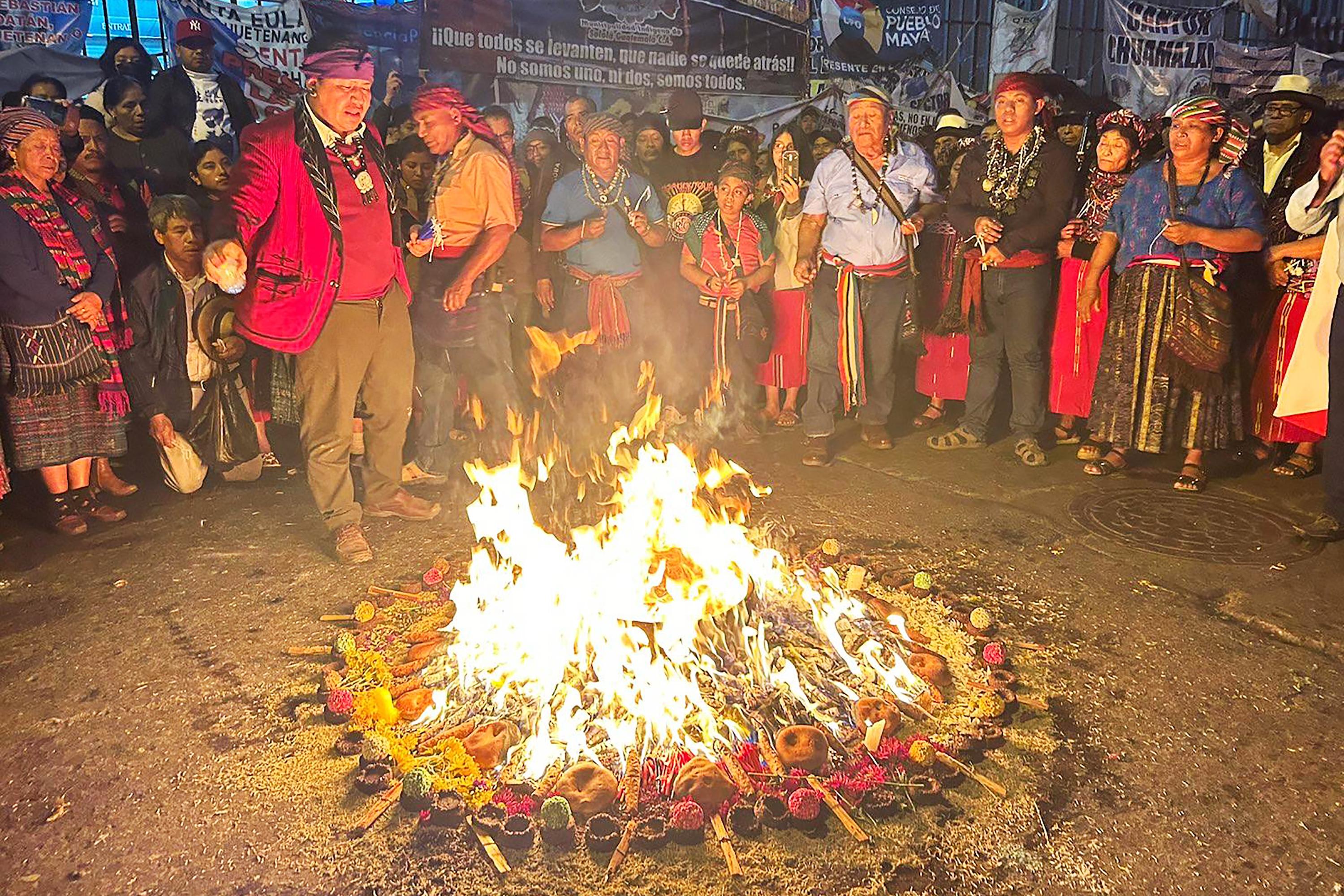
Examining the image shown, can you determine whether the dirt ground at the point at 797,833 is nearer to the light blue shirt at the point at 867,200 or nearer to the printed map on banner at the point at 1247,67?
the light blue shirt at the point at 867,200

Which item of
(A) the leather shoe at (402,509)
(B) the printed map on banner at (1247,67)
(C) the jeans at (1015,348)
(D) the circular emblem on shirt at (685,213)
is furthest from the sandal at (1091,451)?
(B) the printed map on banner at (1247,67)

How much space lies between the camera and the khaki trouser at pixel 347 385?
16.4 feet

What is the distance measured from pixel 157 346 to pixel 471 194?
235 centimetres

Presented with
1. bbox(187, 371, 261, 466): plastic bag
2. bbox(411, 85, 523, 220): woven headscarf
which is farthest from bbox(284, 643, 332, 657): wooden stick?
bbox(411, 85, 523, 220): woven headscarf

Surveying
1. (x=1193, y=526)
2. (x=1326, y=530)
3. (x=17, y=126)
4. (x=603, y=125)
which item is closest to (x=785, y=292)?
(x=603, y=125)

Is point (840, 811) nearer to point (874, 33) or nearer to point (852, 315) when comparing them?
point (852, 315)

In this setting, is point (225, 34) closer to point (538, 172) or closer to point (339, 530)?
point (538, 172)

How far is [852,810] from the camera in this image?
304 centimetres

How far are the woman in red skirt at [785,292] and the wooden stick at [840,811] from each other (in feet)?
15.7

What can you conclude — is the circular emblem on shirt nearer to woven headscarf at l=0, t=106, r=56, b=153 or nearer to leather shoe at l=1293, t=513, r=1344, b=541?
woven headscarf at l=0, t=106, r=56, b=153

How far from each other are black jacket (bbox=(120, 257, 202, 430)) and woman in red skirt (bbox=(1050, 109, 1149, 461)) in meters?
6.13

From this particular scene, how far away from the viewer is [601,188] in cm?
664

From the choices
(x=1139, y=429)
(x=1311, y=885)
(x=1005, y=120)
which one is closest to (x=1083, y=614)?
(x=1311, y=885)

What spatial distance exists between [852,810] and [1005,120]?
17.2 ft
